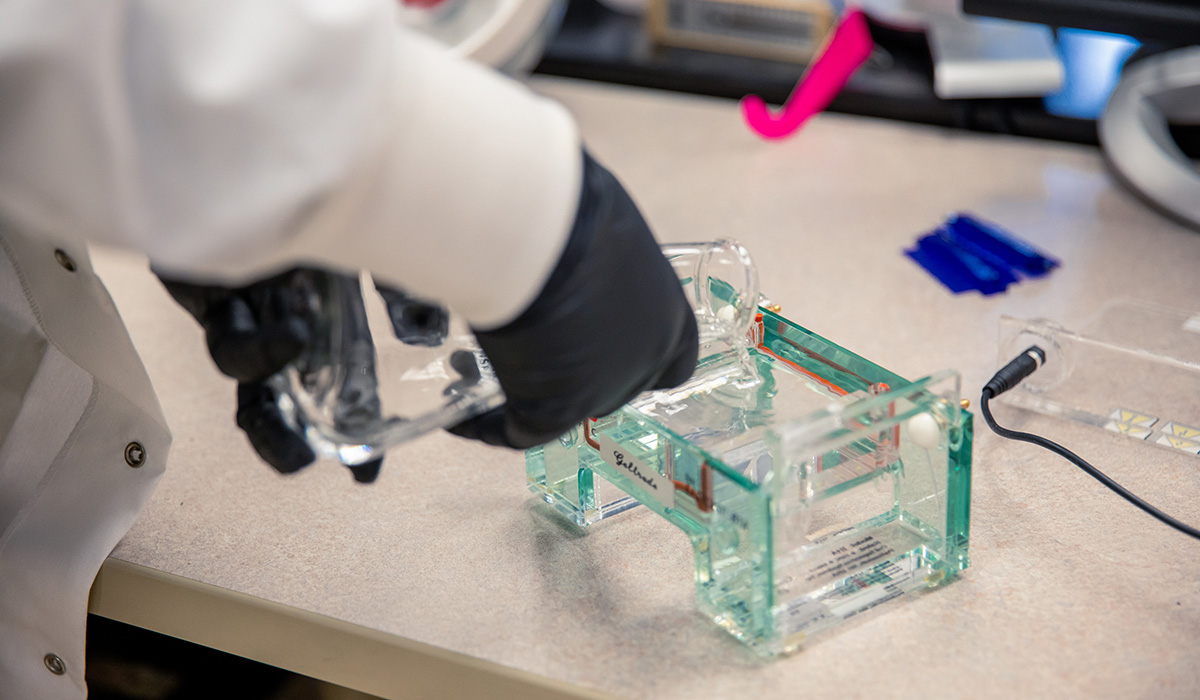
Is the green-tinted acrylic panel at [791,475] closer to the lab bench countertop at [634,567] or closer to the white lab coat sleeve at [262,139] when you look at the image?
the lab bench countertop at [634,567]

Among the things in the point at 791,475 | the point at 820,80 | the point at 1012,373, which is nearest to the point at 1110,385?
the point at 1012,373

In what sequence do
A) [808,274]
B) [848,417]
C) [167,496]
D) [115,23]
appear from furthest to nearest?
[808,274], [167,496], [848,417], [115,23]

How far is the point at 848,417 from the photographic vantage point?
17.3 inches

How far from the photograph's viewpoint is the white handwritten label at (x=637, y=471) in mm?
474

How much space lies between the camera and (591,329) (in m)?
0.38

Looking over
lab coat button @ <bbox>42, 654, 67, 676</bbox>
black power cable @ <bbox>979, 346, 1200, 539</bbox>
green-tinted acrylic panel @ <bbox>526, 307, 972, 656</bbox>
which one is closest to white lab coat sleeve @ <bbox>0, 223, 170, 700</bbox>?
lab coat button @ <bbox>42, 654, 67, 676</bbox>

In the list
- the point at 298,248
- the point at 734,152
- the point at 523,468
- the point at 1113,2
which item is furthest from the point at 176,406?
the point at 1113,2

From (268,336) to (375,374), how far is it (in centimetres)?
5

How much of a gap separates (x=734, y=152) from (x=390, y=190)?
0.68 meters

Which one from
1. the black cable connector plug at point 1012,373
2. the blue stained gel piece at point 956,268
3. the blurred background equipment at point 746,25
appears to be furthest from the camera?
the blurred background equipment at point 746,25

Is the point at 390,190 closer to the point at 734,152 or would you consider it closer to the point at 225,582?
the point at 225,582

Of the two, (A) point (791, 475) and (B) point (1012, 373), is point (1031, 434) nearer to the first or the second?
(B) point (1012, 373)

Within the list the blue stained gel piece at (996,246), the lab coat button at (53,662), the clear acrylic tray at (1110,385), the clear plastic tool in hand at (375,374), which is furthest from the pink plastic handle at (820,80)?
the lab coat button at (53,662)

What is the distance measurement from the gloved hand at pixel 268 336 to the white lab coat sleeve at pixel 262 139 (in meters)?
0.05
